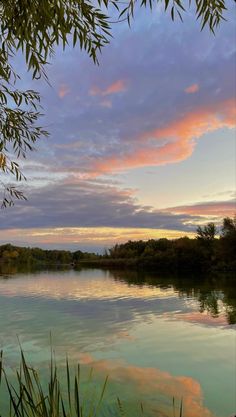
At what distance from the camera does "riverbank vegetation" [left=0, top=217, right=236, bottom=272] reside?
60.5 metres

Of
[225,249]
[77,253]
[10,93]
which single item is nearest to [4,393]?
[10,93]

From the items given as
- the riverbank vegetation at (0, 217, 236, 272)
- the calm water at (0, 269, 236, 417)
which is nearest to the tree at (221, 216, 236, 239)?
the riverbank vegetation at (0, 217, 236, 272)

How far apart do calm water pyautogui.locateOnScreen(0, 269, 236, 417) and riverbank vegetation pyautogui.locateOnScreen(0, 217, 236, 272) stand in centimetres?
3844

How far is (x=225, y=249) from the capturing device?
5962cm

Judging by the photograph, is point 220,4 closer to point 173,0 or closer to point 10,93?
point 173,0

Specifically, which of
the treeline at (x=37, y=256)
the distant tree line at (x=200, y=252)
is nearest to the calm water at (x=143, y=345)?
the distant tree line at (x=200, y=252)

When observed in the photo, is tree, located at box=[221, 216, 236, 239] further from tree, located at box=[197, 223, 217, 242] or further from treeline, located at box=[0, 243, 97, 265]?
treeline, located at box=[0, 243, 97, 265]

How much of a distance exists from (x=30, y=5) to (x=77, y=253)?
144142mm

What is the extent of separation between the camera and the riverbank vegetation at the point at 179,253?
60.5m

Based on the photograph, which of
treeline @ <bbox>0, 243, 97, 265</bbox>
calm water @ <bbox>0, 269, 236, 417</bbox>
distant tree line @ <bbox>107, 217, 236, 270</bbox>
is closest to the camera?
calm water @ <bbox>0, 269, 236, 417</bbox>

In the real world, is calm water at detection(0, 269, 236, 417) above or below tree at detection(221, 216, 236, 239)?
below

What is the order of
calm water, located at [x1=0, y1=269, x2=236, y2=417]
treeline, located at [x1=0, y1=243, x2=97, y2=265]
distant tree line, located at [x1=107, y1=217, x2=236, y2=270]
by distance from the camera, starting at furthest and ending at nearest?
1. treeline, located at [x1=0, y1=243, x2=97, y2=265]
2. distant tree line, located at [x1=107, y1=217, x2=236, y2=270]
3. calm water, located at [x1=0, y1=269, x2=236, y2=417]

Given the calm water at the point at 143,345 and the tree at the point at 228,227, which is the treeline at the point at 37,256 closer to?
the tree at the point at 228,227

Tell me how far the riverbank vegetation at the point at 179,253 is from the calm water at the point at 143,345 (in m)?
38.4
